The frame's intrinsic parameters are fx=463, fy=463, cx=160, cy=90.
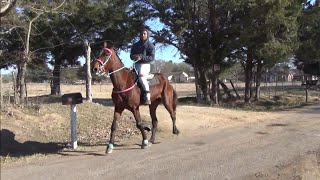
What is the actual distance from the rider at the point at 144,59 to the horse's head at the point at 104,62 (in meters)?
→ 0.89

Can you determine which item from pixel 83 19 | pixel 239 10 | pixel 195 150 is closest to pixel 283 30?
pixel 239 10

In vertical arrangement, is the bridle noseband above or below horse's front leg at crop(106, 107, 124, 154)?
above

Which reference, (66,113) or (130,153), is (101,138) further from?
(130,153)

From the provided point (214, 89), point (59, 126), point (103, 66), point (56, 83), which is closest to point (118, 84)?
point (103, 66)

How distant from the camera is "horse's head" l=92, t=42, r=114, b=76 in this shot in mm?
10977

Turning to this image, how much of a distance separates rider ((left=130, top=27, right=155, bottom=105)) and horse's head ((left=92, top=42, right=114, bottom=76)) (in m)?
0.89

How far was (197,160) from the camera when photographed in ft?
33.6

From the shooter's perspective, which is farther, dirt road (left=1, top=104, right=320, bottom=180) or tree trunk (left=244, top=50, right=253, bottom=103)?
tree trunk (left=244, top=50, right=253, bottom=103)

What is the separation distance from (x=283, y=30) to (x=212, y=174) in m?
23.3

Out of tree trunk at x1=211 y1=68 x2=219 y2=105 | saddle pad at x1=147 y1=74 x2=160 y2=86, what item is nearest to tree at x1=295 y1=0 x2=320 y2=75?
tree trunk at x1=211 y1=68 x2=219 y2=105

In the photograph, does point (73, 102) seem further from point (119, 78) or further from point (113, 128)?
point (119, 78)

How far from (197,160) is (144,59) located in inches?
126

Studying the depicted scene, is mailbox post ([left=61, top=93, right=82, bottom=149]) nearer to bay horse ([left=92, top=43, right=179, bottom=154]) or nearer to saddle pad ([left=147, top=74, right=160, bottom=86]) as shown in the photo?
bay horse ([left=92, top=43, right=179, bottom=154])

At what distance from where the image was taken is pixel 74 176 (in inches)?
346
